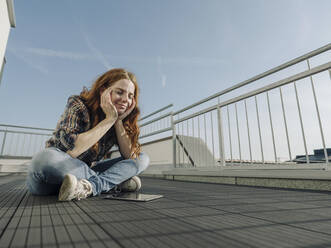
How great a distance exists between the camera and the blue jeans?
3.13 feet

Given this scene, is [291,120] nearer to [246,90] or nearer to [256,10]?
[246,90]

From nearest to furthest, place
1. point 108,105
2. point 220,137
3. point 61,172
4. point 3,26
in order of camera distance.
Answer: point 61,172
point 108,105
point 220,137
point 3,26

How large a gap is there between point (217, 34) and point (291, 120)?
7.08m

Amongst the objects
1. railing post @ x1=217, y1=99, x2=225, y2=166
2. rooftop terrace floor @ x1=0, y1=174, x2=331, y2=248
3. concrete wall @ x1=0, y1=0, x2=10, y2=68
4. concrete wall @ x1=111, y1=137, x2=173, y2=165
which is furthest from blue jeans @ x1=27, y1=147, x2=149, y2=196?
concrete wall @ x1=0, y1=0, x2=10, y2=68

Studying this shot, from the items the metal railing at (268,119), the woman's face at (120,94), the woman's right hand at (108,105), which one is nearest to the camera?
the woman's right hand at (108,105)

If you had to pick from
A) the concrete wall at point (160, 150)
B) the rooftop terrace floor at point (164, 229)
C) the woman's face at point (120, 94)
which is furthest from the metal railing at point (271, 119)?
the woman's face at point (120, 94)

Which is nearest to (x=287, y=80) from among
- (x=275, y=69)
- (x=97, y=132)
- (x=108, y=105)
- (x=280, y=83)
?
(x=280, y=83)

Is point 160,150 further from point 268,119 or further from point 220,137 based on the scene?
point 268,119

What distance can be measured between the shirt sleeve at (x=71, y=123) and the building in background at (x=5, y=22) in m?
4.11

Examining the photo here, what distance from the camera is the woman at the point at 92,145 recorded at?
0.96 meters

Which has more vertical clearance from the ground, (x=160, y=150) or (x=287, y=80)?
(x=287, y=80)

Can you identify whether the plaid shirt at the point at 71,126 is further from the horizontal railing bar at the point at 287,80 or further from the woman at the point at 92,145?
the horizontal railing bar at the point at 287,80

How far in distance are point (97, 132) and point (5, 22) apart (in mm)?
4765

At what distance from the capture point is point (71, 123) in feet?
3.46
